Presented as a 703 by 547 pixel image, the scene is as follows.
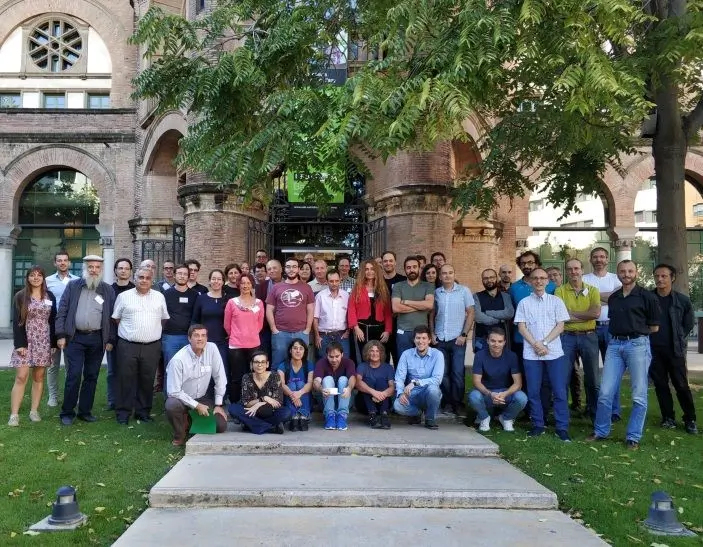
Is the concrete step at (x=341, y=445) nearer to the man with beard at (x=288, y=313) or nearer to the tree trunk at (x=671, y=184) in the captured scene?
the man with beard at (x=288, y=313)

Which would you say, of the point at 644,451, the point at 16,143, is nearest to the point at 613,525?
the point at 644,451

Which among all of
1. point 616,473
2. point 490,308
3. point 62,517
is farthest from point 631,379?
point 62,517

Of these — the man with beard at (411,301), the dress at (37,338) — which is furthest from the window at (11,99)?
the man with beard at (411,301)

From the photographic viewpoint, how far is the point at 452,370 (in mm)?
7172

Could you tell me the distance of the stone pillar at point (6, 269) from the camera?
1897 centimetres

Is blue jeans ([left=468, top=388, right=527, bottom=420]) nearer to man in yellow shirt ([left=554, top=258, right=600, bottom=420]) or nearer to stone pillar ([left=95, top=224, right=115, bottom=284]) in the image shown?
man in yellow shirt ([left=554, top=258, right=600, bottom=420])

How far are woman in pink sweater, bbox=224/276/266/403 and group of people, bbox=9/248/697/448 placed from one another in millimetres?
13

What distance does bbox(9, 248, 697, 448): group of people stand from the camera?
6.36 m

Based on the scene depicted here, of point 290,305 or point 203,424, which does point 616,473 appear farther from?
point 203,424

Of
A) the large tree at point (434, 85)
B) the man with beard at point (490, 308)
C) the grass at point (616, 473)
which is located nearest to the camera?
the grass at point (616, 473)

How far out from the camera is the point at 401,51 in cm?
535

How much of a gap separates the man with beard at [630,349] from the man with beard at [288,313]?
10.8 feet

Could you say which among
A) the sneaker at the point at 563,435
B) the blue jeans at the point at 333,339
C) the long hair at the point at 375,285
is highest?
the long hair at the point at 375,285

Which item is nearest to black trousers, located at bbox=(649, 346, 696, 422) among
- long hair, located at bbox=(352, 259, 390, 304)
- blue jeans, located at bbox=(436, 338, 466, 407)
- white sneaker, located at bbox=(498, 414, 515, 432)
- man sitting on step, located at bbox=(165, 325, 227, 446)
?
white sneaker, located at bbox=(498, 414, 515, 432)
